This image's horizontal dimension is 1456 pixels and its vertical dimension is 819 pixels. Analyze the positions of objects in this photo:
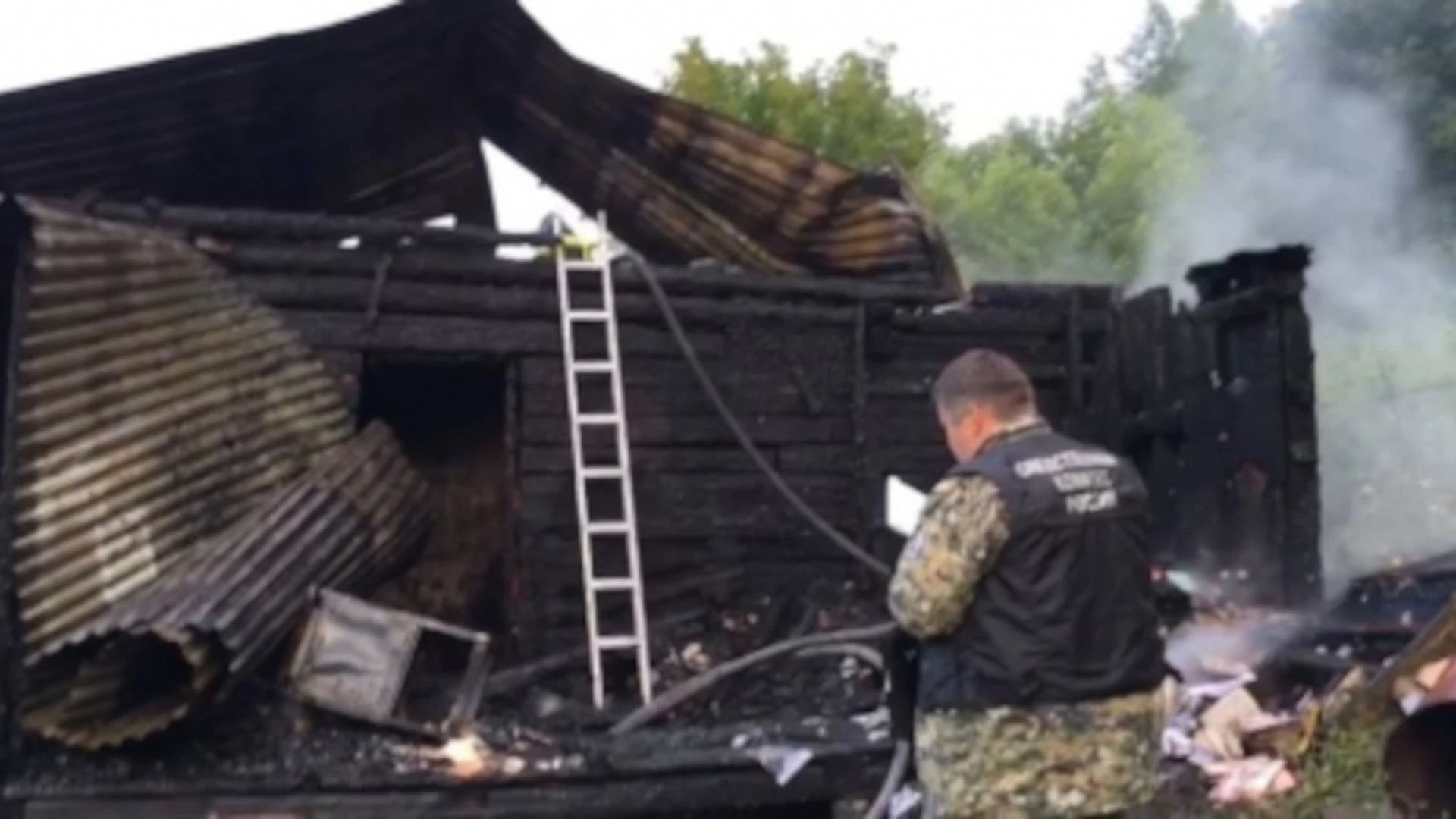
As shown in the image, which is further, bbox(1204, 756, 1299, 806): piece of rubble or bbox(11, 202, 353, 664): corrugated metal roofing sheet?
bbox(1204, 756, 1299, 806): piece of rubble

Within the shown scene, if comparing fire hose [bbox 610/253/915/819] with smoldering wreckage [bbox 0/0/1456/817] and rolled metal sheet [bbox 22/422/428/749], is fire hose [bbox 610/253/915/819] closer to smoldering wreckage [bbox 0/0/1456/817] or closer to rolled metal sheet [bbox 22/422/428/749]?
smoldering wreckage [bbox 0/0/1456/817]

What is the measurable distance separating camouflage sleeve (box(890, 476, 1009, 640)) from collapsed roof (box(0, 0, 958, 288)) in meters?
5.02

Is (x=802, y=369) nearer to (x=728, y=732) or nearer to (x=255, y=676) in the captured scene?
(x=728, y=732)

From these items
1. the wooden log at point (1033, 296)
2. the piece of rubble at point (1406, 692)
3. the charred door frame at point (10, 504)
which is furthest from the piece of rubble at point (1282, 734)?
the charred door frame at point (10, 504)

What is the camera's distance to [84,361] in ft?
24.6

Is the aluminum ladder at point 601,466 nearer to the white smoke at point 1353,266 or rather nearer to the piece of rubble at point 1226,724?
the piece of rubble at point 1226,724

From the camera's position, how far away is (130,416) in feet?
24.8

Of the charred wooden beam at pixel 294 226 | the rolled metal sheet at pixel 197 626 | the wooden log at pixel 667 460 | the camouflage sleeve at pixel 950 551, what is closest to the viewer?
the camouflage sleeve at pixel 950 551

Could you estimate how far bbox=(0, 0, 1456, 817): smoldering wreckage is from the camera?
286 inches

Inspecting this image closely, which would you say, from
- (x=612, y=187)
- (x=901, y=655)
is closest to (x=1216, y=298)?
(x=612, y=187)

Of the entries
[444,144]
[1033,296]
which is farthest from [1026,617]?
[444,144]

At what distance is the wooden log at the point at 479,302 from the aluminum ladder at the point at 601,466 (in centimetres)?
14

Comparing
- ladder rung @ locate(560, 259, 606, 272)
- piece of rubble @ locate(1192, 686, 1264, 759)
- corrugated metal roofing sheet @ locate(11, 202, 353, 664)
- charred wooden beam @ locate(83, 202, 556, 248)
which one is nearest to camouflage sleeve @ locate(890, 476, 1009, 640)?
piece of rubble @ locate(1192, 686, 1264, 759)

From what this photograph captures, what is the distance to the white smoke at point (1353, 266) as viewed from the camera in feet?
50.3
